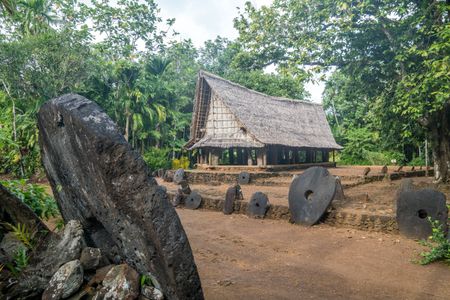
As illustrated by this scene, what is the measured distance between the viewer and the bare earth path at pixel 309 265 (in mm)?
3765

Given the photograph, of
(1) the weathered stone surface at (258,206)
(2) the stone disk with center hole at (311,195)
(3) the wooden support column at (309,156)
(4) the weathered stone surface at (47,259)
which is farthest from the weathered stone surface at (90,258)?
(3) the wooden support column at (309,156)

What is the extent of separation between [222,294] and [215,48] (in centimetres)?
4374

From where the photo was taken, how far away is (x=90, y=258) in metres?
2.66

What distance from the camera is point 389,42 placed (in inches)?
433

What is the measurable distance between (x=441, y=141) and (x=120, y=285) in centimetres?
1237

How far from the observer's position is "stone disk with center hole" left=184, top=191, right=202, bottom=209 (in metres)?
9.79

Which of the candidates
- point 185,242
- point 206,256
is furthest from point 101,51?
point 185,242

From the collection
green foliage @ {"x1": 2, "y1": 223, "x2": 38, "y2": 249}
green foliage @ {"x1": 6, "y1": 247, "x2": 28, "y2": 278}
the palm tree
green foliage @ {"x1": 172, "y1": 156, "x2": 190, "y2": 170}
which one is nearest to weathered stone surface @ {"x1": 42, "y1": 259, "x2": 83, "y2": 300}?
green foliage @ {"x1": 6, "y1": 247, "x2": 28, "y2": 278}

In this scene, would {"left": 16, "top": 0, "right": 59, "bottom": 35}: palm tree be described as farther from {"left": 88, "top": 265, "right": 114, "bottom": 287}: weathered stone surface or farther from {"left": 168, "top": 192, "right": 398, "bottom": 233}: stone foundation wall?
{"left": 88, "top": 265, "right": 114, "bottom": 287}: weathered stone surface

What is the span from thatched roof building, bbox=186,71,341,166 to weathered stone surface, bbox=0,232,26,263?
49.2ft

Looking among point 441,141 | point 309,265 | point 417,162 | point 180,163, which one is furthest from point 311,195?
point 417,162

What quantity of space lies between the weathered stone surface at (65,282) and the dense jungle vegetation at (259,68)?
2.89m

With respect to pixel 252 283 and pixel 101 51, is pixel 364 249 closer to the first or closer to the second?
pixel 252 283

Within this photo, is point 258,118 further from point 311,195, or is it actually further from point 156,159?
point 311,195
